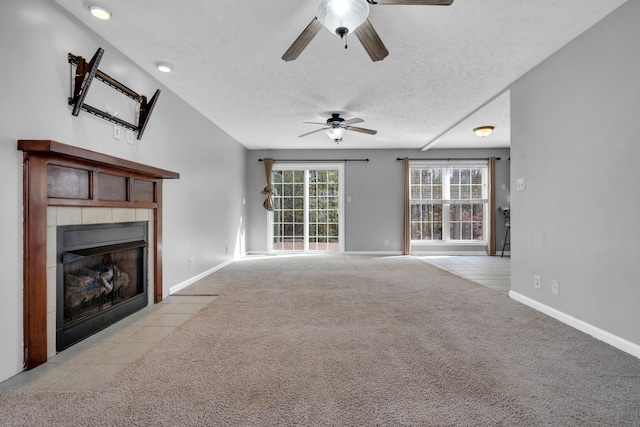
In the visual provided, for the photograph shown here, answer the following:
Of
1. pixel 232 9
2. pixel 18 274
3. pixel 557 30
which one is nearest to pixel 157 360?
pixel 18 274

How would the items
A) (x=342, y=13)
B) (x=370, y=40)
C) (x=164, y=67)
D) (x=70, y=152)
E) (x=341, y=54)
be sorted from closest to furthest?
(x=342, y=13)
(x=70, y=152)
(x=370, y=40)
(x=341, y=54)
(x=164, y=67)

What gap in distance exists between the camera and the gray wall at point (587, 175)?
2027mm

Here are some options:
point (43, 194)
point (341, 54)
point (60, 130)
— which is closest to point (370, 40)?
point (341, 54)

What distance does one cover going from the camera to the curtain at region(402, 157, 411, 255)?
6.71 metres

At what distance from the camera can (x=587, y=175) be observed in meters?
2.33

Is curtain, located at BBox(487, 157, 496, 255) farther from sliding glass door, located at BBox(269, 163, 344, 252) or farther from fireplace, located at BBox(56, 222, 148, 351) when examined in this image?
fireplace, located at BBox(56, 222, 148, 351)

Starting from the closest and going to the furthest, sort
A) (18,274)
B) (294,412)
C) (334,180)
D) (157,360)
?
(294,412) < (18,274) < (157,360) < (334,180)

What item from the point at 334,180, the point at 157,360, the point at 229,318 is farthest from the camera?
the point at 334,180

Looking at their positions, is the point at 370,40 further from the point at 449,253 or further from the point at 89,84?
the point at 449,253

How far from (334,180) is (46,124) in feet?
17.8

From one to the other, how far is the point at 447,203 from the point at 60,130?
6764 mm

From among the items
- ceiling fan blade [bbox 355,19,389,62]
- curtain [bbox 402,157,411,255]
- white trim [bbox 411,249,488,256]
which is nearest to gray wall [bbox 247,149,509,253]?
curtain [bbox 402,157,411,255]

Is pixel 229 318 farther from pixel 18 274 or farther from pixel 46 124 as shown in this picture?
pixel 46 124

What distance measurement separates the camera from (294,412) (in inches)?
55.6
